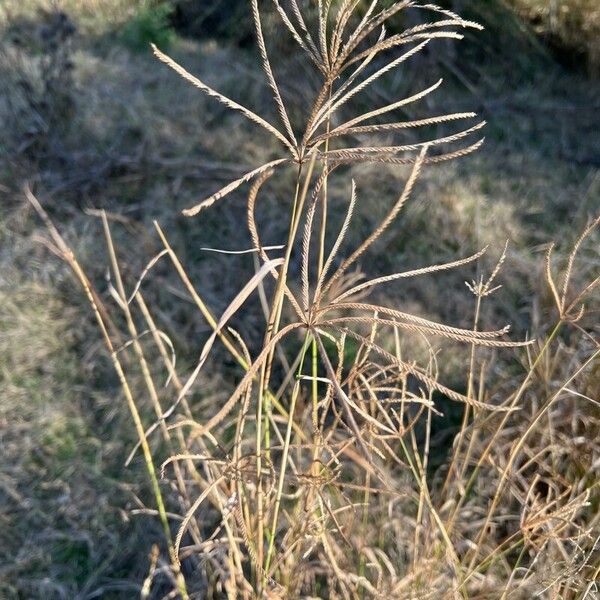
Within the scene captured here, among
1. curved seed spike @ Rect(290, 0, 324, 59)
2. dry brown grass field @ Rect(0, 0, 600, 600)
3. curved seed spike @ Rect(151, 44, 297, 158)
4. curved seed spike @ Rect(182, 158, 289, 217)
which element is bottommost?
dry brown grass field @ Rect(0, 0, 600, 600)

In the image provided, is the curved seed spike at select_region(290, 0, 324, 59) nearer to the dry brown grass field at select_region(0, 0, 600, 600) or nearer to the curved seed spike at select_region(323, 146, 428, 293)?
the dry brown grass field at select_region(0, 0, 600, 600)

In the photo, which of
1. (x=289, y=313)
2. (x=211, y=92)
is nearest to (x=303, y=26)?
(x=211, y=92)

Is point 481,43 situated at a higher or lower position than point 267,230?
higher

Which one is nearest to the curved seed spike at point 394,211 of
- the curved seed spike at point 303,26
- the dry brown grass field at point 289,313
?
the dry brown grass field at point 289,313

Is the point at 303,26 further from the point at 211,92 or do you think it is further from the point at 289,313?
the point at 289,313

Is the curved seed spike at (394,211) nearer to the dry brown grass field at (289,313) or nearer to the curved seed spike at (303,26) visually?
the dry brown grass field at (289,313)

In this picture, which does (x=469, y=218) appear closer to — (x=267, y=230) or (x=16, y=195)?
(x=267, y=230)

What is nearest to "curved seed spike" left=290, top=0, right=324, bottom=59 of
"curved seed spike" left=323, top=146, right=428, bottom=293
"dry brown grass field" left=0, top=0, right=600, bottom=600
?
"dry brown grass field" left=0, top=0, right=600, bottom=600

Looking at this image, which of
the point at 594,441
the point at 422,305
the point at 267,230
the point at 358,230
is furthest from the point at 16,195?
the point at 594,441

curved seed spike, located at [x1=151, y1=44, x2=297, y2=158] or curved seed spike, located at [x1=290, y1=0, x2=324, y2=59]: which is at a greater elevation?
curved seed spike, located at [x1=290, y1=0, x2=324, y2=59]
